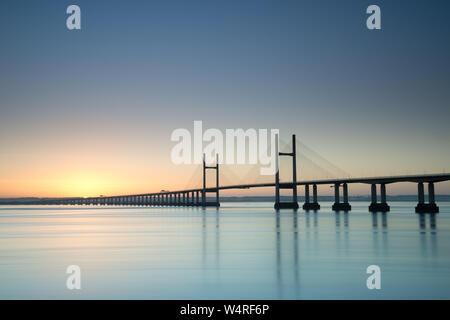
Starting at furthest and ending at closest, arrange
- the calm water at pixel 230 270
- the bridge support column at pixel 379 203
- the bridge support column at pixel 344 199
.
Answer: the bridge support column at pixel 344 199
the bridge support column at pixel 379 203
the calm water at pixel 230 270

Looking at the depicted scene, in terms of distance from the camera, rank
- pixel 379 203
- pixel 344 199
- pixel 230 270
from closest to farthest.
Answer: pixel 230 270 < pixel 379 203 < pixel 344 199

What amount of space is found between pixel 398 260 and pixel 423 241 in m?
12.9

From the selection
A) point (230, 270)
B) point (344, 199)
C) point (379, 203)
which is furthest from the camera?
point (344, 199)

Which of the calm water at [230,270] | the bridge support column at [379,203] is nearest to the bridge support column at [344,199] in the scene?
the bridge support column at [379,203]

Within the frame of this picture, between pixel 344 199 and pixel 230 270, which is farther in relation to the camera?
pixel 344 199

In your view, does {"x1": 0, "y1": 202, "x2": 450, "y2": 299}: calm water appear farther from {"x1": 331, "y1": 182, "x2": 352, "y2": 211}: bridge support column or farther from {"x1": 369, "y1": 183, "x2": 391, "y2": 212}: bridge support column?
{"x1": 331, "y1": 182, "x2": 352, "y2": 211}: bridge support column

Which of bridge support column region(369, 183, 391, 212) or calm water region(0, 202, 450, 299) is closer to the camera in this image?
calm water region(0, 202, 450, 299)

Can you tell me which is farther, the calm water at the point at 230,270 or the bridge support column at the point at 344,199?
the bridge support column at the point at 344,199

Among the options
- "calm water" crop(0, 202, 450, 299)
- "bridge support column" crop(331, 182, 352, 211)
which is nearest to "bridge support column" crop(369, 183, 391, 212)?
"bridge support column" crop(331, 182, 352, 211)

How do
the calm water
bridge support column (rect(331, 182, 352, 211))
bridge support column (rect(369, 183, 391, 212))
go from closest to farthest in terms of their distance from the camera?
1. the calm water
2. bridge support column (rect(369, 183, 391, 212))
3. bridge support column (rect(331, 182, 352, 211))

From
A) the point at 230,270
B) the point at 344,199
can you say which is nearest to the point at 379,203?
the point at 344,199

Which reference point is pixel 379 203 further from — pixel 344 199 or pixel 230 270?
pixel 230 270

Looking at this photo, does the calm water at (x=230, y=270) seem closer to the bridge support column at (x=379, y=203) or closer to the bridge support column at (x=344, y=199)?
the bridge support column at (x=379, y=203)

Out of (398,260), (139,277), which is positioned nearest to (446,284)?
(398,260)
